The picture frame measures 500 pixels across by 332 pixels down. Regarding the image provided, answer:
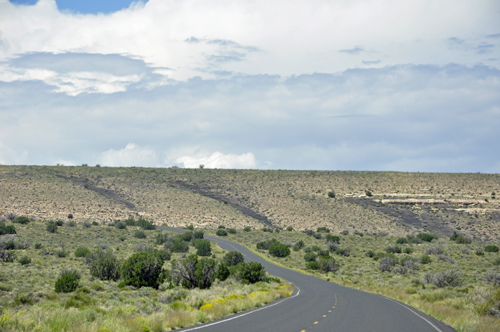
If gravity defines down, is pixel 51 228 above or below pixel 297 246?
above

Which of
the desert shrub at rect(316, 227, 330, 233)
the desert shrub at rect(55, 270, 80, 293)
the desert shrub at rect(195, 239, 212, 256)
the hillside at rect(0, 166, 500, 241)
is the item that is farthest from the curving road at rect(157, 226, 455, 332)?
the hillside at rect(0, 166, 500, 241)

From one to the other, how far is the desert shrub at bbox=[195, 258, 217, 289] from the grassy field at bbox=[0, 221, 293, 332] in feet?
2.49

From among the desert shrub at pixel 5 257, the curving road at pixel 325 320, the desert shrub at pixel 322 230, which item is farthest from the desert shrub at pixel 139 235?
the curving road at pixel 325 320

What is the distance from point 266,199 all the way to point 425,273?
62033 mm

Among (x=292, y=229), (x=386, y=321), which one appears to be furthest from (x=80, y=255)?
(x=292, y=229)

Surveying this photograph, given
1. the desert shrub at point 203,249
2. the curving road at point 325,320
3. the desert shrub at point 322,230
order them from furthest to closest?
the desert shrub at point 322,230 < the desert shrub at point 203,249 < the curving road at point 325,320

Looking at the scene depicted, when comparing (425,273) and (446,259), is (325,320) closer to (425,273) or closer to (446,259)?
(425,273)

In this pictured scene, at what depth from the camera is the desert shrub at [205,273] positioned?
29516 millimetres

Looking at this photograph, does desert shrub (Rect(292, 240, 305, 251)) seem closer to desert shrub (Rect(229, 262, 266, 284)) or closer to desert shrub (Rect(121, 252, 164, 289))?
desert shrub (Rect(229, 262, 266, 284))

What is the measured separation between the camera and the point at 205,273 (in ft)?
97.3

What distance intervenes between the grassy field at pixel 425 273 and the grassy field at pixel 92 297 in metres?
8.92

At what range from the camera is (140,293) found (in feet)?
80.4

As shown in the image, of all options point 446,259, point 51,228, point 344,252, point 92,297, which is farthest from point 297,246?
point 92,297

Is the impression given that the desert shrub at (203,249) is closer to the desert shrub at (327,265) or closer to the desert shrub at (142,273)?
the desert shrub at (327,265)
